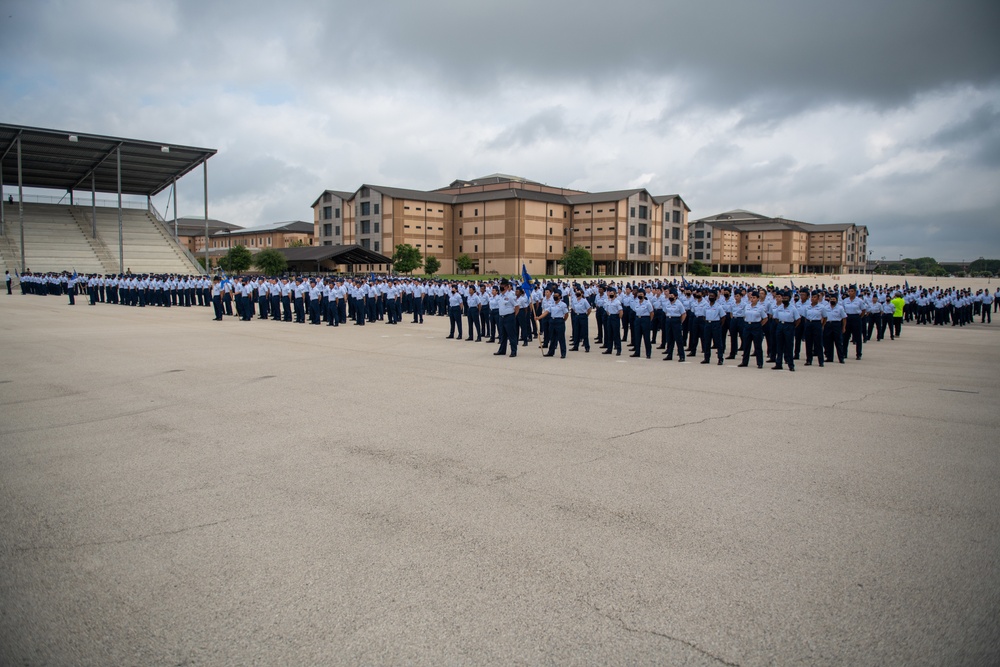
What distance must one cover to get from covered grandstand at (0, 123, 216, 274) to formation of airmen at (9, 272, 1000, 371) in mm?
26227

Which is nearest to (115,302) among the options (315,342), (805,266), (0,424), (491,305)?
(315,342)

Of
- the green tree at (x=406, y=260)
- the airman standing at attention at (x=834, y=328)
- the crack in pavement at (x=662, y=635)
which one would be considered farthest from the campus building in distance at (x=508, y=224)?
the crack in pavement at (x=662, y=635)

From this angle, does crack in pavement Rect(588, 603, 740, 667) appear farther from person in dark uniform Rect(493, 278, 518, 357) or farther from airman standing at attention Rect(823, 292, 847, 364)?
airman standing at attention Rect(823, 292, 847, 364)

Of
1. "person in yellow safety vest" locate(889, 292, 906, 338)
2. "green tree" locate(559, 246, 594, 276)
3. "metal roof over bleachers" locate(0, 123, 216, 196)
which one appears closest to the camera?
"person in yellow safety vest" locate(889, 292, 906, 338)

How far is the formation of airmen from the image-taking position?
13.9 m

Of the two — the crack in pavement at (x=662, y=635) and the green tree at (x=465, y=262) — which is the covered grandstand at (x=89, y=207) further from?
the crack in pavement at (x=662, y=635)

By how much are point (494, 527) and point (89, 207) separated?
69668mm

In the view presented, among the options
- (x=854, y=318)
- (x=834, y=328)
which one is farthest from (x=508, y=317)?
(x=854, y=318)

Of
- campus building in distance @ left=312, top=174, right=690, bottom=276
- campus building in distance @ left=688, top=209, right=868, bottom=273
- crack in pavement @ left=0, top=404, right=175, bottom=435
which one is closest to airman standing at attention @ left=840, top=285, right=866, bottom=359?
crack in pavement @ left=0, top=404, right=175, bottom=435

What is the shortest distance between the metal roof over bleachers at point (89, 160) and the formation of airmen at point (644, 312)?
27.5 metres

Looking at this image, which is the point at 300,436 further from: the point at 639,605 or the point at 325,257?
the point at 325,257

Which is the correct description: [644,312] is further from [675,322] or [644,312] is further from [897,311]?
[897,311]

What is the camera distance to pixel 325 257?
55.5 meters

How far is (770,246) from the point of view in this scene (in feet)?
387
